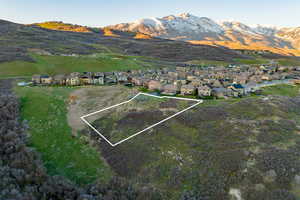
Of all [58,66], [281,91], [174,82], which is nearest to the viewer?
[281,91]

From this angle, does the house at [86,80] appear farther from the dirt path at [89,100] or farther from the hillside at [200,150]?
the hillside at [200,150]

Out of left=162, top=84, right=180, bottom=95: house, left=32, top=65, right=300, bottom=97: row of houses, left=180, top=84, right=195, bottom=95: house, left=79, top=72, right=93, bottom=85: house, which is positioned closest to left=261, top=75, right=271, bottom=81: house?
left=32, top=65, right=300, bottom=97: row of houses

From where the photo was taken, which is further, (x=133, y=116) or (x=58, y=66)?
(x=58, y=66)

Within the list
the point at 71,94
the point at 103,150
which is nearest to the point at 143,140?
the point at 103,150

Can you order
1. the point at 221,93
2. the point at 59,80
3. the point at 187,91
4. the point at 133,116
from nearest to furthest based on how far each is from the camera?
the point at 133,116 < the point at 221,93 < the point at 187,91 < the point at 59,80

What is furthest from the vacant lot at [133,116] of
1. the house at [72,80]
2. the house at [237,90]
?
the house at [72,80]

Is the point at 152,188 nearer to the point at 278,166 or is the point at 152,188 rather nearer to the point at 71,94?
the point at 278,166

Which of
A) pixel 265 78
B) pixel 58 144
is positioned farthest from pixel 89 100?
pixel 265 78

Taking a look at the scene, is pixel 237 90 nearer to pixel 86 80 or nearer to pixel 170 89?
pixel 170 89
